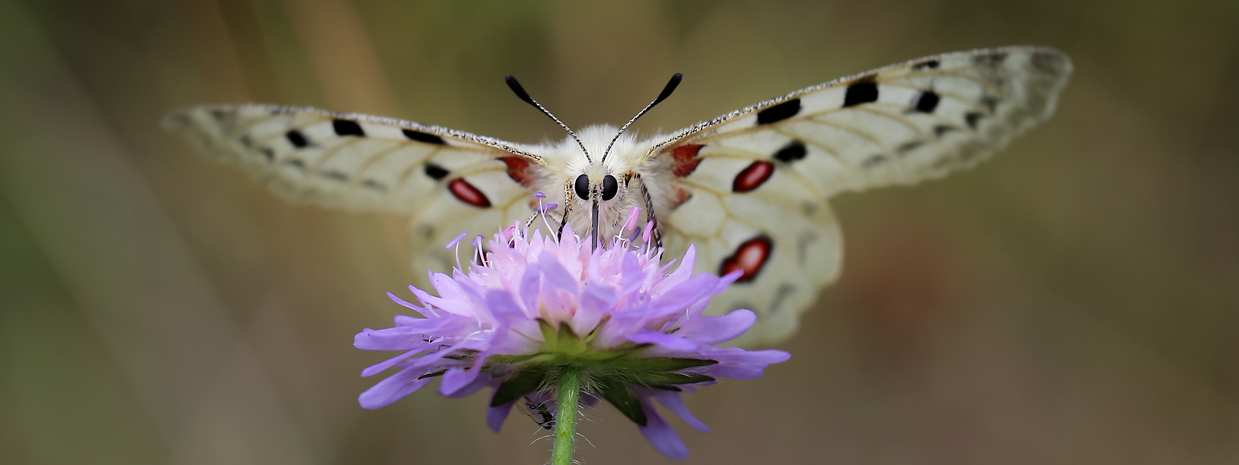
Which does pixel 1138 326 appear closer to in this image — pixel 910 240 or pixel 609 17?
pixel 910 240

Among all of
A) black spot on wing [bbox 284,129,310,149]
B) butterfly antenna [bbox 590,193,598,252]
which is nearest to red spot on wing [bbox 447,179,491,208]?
black spot on wing [bbox 284,129,310,149]

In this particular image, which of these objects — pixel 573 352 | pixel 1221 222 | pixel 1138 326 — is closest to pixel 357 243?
pixel 573 352

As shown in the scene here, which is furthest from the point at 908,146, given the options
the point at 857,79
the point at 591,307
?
the point at 591,307

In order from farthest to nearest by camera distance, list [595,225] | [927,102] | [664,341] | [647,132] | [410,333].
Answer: [647,132] → [927,102] → [595,225] → [410,333] → [664,341]

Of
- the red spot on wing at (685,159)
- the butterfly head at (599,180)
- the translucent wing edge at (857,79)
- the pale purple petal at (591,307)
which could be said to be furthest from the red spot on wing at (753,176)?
the pale purple petal at (591,307)

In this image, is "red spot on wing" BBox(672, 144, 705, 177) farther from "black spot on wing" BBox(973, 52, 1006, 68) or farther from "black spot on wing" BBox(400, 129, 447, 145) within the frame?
"black spot on wing" BBox(973, 52, 1006, 68)

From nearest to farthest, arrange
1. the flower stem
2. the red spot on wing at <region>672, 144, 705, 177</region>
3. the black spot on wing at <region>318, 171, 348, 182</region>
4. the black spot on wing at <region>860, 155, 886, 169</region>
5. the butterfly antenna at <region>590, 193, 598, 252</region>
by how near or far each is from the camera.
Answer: the flower stem → the butterfly antenna at <region>590, 193, 598, 252</region> → the red spot on wing at <region>672, 144, 705, 177</region> → the black spot on wing at <region>860, 155, 886, 169</region> → the black spot on wing at <region>318, 171, 348, 182</region>

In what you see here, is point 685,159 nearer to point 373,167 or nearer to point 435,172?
point 435,172

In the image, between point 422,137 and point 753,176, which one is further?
point 753,176
